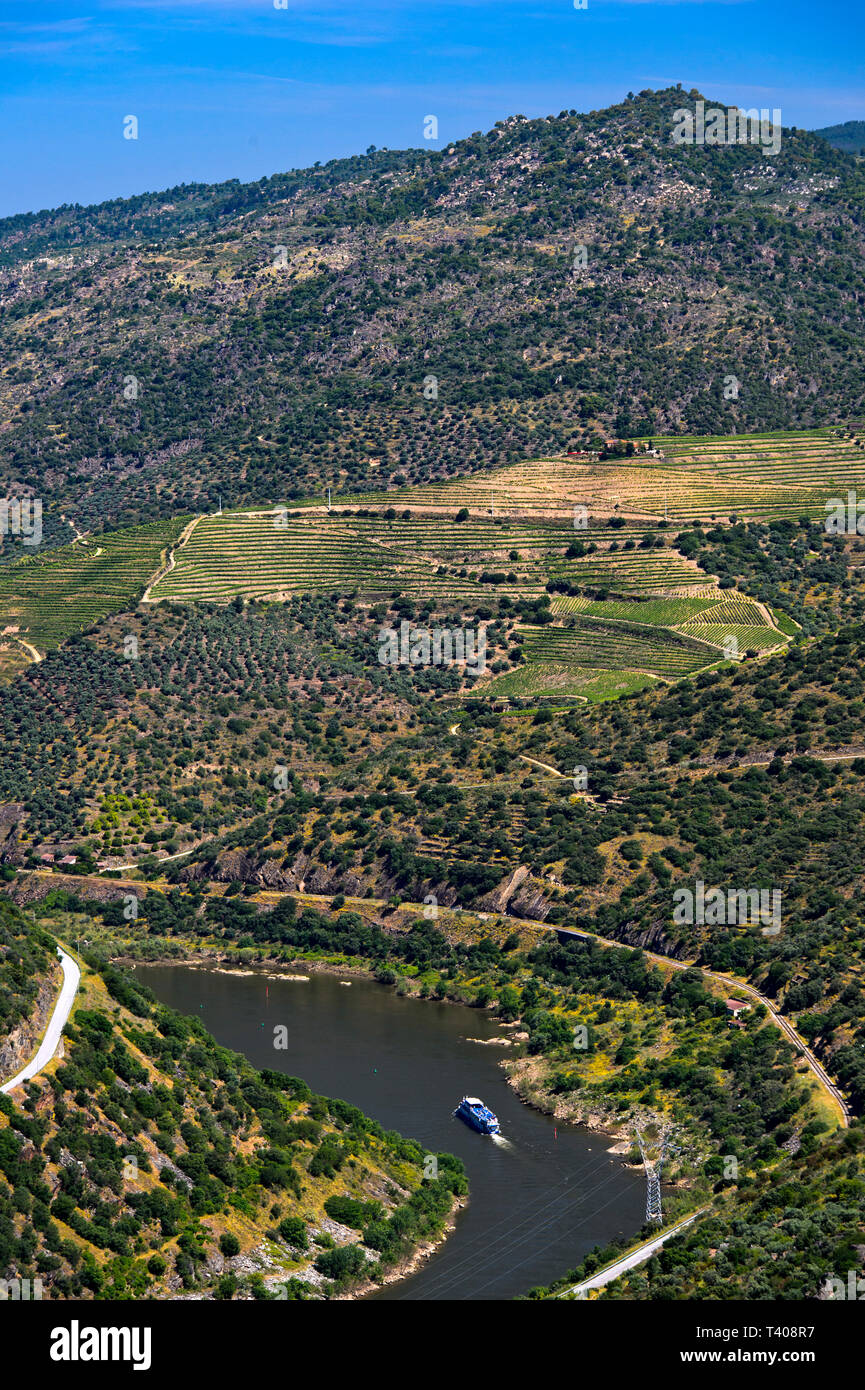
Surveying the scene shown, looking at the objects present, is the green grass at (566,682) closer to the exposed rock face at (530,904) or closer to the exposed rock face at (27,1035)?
the exposed rock face at (530,904)

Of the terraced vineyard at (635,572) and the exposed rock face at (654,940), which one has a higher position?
the terraced vineyard at (635,572)

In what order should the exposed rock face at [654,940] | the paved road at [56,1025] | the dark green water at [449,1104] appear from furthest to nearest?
the exposed rock face at [654,940] < the dark green water at [449,1104] < the paved road at [56,1025]

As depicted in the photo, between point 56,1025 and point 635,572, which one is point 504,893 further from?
point 635,572

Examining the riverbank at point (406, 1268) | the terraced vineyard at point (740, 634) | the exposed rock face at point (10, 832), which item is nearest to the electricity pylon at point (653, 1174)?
the riverbank at point (406, 1268)

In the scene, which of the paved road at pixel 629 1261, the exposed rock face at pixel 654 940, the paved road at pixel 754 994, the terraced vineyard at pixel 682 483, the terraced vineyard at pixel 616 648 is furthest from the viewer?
the terraced vineyard at pixel 682 483

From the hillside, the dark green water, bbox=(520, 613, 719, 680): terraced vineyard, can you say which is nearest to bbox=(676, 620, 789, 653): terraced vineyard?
bbox=(520, 613, 719, 680): terraced vineyard

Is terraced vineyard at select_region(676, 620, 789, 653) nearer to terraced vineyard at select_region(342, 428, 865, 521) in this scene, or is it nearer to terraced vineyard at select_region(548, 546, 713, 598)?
terraced vineyard at select_region(548, 546, 713, 598)
